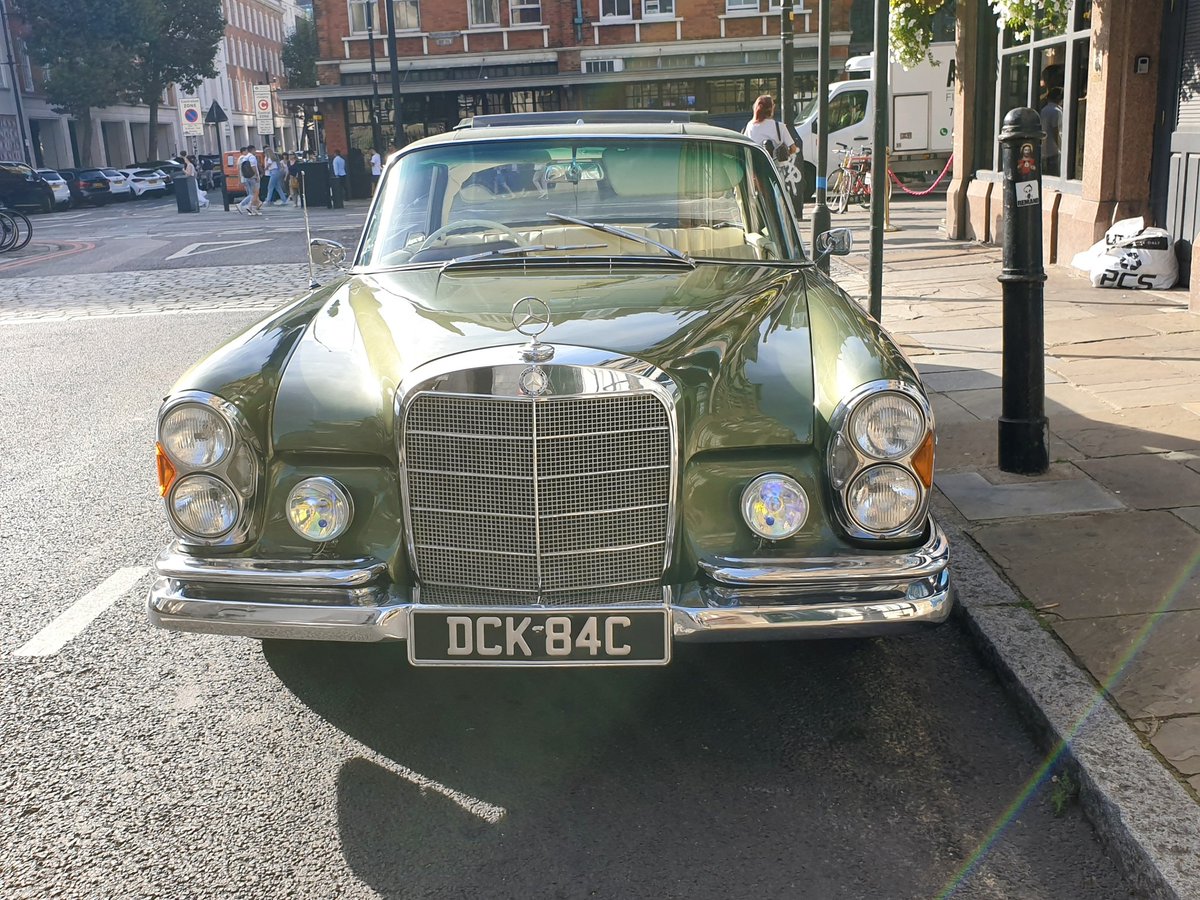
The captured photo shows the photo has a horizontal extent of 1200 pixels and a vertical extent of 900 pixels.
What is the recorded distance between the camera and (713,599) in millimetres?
3109

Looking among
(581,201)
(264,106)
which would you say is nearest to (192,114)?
(264,106)

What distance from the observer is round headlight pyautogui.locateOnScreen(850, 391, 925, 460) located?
3150mm

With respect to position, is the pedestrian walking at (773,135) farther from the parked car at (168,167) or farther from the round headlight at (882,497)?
the parked car at (168,167)

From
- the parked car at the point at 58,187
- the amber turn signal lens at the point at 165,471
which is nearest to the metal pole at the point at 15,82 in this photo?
the parked car at the point at 58,187

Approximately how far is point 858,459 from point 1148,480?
2.52 meters

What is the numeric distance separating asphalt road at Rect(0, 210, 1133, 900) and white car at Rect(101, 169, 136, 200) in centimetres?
4172

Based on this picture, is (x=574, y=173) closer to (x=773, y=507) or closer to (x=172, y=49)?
(x=773, y=507)

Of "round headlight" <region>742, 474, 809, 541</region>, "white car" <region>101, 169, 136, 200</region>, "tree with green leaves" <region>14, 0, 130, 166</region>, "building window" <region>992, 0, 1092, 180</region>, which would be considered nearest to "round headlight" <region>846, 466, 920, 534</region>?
"round headlight" <region>742, 474, 809, 541</region>

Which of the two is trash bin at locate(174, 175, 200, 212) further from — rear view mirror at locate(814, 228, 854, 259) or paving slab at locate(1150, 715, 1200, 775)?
paving slab at locate(1150, 715, 1200, 775)

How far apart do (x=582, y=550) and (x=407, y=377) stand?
0.64m

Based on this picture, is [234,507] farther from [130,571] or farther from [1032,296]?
[1032,296]

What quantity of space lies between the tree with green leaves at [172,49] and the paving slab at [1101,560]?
57108mm

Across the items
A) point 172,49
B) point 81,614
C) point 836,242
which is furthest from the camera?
point 172,49

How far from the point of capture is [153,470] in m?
6.33
